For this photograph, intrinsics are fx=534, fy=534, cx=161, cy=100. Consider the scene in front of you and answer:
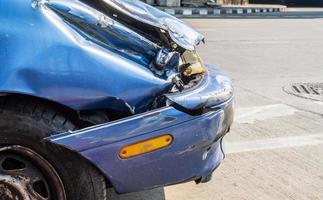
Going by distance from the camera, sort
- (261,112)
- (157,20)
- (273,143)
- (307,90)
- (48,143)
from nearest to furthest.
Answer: (48,143), (157,20), (273,143), (261,112), (307,90)

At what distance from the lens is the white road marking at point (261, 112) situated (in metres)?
5.95

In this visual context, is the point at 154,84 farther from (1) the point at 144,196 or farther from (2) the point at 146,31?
(1) the point at 144,196

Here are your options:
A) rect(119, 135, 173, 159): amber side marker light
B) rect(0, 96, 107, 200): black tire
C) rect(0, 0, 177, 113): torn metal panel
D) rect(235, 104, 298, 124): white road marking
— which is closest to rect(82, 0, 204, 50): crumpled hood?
rect(0, 0, 177, 113): torn metal panel

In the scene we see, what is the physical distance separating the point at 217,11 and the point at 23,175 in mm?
20999

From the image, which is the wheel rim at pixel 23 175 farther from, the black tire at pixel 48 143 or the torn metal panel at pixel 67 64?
the torn metal panel at pixel 67 64

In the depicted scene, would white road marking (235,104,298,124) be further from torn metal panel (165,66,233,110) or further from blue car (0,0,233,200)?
blue car (0,0,233,200)

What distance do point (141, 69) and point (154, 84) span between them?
0.11m

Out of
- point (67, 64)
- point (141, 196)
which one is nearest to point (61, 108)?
point (67, 64)

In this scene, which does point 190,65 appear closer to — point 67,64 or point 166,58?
point 166,58

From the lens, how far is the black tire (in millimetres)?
2717

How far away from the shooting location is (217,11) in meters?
23.1

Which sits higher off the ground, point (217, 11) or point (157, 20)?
point (157, 20)

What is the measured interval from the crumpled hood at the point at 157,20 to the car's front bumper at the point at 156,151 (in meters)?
0.55

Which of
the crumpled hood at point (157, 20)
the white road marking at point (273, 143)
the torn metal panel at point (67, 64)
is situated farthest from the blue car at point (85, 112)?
the white road marking at point (273, 143)
